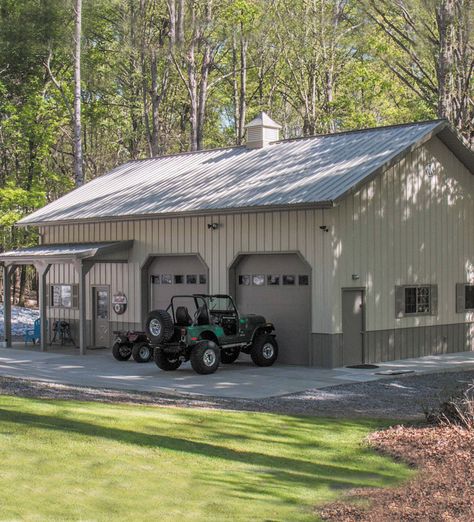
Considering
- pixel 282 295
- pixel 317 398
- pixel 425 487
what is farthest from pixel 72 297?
pixel 425 487

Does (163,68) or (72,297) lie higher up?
(163,68)

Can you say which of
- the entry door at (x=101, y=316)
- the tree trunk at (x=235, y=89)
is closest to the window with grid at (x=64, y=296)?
the entry door at (x=101, y=316)

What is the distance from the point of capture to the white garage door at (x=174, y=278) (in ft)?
74.8

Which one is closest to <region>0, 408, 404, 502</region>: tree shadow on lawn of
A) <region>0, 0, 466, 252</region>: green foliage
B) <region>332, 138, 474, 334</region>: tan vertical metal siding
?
<region>332, 138, 474, 334</region>: tan vertical metal siding

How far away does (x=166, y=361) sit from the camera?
19.0 metres

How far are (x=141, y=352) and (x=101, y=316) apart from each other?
4745mm

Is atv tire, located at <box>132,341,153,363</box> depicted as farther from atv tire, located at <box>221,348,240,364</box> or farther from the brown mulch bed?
the brown mulch bed

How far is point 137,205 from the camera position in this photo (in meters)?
24.1

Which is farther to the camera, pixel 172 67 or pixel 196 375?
pixel 172 67

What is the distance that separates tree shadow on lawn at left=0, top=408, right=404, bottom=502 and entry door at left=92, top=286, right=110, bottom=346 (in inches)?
537

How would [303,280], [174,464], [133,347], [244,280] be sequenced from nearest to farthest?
1. [174,464]
2. [303,280]
3. [133,347]
4. [244,280]

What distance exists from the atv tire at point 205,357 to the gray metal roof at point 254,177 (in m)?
3.83

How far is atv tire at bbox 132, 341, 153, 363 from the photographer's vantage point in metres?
21.0

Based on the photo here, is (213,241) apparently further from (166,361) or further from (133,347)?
(166,361)
